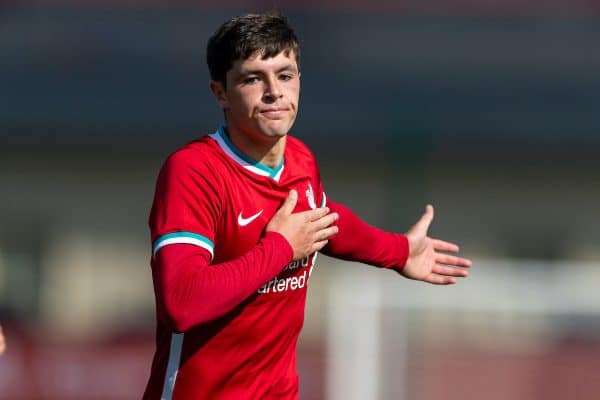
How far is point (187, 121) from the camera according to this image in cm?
1711

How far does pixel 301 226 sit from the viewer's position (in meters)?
3.29

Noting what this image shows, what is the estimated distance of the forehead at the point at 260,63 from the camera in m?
3.30

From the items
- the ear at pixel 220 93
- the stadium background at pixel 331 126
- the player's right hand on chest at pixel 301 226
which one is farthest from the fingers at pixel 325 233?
the stadium background at pixel 331 126

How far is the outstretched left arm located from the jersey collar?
41 centimetres

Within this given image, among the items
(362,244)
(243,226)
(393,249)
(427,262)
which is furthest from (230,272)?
(427,262)

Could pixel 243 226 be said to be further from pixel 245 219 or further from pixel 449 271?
pixel 449 271

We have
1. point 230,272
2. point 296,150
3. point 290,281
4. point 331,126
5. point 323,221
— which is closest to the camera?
point 230,272

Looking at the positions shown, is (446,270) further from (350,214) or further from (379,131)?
(379,131)

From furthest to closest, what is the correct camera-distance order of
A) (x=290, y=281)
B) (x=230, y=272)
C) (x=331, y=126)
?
1. (x=331, y=126)
2. (x=290, y=281)
3. (x=230, y=272)

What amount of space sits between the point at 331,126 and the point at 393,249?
44.0ft

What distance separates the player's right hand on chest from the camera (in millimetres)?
3275

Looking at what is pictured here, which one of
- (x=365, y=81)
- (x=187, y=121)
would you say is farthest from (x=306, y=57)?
(x=187, y=121)

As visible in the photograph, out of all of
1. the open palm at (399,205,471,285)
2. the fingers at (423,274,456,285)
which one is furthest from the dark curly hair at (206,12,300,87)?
the fingers at (423,274,456,285)

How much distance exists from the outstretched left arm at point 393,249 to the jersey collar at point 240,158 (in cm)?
41
